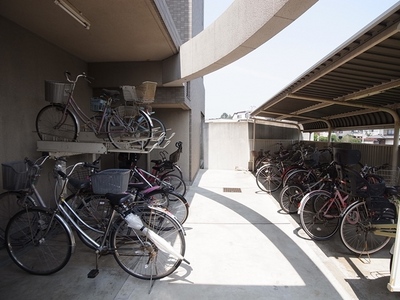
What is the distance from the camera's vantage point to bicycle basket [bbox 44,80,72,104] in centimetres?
318

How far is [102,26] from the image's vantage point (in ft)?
11.1

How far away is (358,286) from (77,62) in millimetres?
5459

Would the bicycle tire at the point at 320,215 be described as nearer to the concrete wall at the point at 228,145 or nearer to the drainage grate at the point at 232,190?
the drainage grate at the point at 232,190

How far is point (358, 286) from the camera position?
2.39 m

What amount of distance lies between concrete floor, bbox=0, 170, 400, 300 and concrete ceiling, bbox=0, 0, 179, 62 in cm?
288

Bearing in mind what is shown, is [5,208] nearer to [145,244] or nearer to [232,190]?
[145,244]

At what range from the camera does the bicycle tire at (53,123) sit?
3446 mm

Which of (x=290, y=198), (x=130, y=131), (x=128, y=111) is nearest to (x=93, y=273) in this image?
(x=130, y=131)

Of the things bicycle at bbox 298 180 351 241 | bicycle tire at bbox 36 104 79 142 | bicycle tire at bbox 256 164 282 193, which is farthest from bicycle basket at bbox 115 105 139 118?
bicycle tire at bbox 256 164 282 193

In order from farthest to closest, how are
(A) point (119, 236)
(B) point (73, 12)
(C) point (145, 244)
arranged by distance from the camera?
1. (B) point (73, 12)
2. (A) point (119, 236)
3. (C) point (145, 244)

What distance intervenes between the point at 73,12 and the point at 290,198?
4.25 metres

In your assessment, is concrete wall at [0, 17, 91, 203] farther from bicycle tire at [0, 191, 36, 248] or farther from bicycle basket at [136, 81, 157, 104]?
bicycle basket at [136, 81, 157, 104]

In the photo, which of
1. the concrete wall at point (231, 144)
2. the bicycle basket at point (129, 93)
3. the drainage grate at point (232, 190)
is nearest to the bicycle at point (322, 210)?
the drainage grate at point (232, 190)

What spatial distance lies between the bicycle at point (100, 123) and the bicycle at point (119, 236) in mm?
1229
